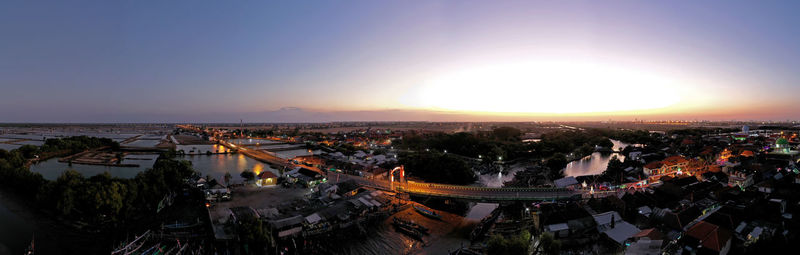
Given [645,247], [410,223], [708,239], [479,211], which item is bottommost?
[479,211]

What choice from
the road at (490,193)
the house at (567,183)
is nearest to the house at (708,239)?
the road at (490,193)

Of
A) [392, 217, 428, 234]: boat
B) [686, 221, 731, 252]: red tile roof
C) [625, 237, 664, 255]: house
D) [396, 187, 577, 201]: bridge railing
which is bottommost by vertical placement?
[392, 217, 428, 234]: boat

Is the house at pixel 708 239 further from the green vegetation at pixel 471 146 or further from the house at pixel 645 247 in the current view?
the green vegetation at pixel 471 146

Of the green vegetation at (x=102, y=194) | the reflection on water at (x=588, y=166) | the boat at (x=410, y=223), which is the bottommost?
the reflection on water at (x=588, y=166)

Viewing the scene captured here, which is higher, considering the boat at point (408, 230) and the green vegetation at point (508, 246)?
the green vegetation at point (508, 246)

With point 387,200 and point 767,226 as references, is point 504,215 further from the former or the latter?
point 767,226

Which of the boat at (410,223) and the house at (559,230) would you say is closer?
the house at (559,230)

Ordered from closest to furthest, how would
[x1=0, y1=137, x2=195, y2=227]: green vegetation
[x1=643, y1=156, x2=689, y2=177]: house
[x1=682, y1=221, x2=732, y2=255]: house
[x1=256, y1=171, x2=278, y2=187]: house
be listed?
[x1=682, y1=221, x2=732, y2=255]: house < [x1=0, y1=137, x2=195, y2=227]: green vegetation < [x1=256, y1=171, x2=278, y2=187]: house < [x1=643, y1=156, x2=689, y2=177]: house

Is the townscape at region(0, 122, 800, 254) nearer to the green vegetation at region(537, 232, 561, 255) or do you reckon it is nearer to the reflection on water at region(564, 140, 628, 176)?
the green vegetation at region(537, 232, 561, 255)

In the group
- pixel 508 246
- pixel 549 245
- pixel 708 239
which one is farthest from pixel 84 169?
pixel 708 239

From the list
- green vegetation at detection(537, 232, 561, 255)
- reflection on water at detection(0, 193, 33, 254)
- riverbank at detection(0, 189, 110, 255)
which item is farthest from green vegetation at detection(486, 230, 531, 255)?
reflection on water at detection(0, 193, 33, 254)

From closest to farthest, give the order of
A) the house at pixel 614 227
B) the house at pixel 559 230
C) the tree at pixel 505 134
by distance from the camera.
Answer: the house at pixel 614 227, the house at pixel 559 230, the tree at pixel 505 134

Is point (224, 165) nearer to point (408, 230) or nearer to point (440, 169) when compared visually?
point (440, 169)
